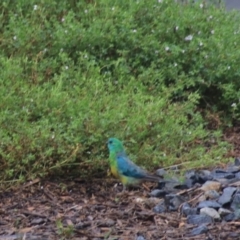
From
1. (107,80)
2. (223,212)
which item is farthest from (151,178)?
(107,80)

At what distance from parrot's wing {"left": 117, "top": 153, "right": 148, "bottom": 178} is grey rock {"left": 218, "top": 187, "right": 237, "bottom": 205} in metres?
0.52

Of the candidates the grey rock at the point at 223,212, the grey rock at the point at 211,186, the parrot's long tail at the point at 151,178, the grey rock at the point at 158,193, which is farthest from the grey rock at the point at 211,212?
the parrot's long tail at the point at 151,178

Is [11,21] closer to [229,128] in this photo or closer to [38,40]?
[38,40]

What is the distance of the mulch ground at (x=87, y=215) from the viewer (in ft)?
13.1

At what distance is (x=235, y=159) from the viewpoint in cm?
551

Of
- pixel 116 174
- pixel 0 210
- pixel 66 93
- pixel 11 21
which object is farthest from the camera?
pixel 11 21

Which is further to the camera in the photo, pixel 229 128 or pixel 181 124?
pixel 229 128

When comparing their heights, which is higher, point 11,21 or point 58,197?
point 11,21

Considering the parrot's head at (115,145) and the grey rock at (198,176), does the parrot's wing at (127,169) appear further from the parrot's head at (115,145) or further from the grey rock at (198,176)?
the grey rock at (198,176)

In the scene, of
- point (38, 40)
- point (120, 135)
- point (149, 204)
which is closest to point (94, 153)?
point (120, 135)

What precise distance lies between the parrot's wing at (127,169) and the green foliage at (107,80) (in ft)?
0.65

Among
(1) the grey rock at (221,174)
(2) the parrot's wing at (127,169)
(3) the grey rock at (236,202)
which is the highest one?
(2) the parrot's wing at (127,169)

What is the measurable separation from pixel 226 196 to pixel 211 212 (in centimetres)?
23

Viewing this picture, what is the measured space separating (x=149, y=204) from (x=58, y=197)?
0.56 meters
